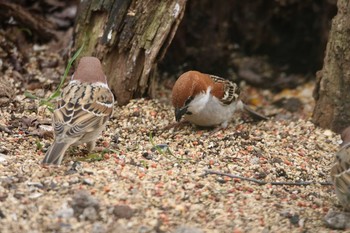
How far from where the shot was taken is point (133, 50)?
6895 mm

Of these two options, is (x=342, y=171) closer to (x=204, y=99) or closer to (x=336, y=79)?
(x=204, y=99)

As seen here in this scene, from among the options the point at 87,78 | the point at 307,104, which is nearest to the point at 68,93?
the point at 87,78

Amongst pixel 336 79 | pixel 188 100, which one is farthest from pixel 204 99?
pixel 336 79

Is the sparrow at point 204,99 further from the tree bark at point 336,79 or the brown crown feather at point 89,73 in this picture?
the tree bark at point 336,79

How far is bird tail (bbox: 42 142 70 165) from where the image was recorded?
5.22m

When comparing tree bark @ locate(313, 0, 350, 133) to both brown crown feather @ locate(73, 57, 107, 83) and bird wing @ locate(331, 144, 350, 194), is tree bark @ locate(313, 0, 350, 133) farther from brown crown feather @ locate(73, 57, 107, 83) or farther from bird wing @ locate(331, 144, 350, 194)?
brown crown feather @ locate(73, 57, 107, 83)

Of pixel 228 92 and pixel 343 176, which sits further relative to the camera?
pixel 228 92

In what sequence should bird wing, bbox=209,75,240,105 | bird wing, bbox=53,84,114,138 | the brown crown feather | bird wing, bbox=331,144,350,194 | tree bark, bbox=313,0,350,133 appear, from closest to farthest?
bird wing, bbox=331,144,350,194 → bird wing, bbox=53,84,114,138 → the brown crown feather → tree bark, bbox=313,0,350,133 → bird wing, bbox=209,75,240,105

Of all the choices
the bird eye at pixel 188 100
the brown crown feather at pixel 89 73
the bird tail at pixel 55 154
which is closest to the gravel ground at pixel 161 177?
the bird tail at pixel 55 154

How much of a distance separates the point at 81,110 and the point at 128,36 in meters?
1.47

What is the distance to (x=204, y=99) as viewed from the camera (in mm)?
6699

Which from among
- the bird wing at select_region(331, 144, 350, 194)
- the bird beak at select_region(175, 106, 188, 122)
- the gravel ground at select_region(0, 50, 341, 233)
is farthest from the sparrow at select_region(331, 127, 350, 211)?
the bird beak at select_region(175, 106, 188, 122)

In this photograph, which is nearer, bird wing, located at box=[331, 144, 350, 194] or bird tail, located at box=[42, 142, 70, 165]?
bird wing, located at box=[331, 144, 350, 194]

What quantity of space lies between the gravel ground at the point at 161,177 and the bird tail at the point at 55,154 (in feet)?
0.22
